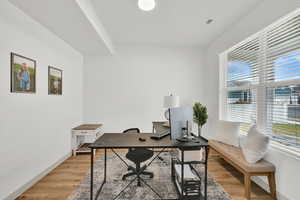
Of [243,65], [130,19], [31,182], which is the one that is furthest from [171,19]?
[31,182]

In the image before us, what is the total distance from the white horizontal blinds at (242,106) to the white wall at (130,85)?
145 cm

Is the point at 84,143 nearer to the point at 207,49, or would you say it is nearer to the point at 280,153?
the point at 280,153

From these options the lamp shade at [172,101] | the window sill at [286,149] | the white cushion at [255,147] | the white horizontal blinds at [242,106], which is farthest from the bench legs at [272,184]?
the lamp shade at [172,101]

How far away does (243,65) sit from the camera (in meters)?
2.83

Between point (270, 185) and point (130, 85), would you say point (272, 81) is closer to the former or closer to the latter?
point (270, 185)

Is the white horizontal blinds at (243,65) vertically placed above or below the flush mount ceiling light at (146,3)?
below

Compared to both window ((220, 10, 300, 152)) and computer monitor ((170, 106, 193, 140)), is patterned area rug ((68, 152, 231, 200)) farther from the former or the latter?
window ((220, 10, 300, 152))

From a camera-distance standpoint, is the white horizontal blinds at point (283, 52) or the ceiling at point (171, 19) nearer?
the white horizontal blinds at point (283, 52)

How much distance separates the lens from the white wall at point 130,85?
4.02m

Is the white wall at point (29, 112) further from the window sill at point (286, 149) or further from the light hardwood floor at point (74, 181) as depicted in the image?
the window sill at point (286, 149)

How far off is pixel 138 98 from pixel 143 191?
2.42 m

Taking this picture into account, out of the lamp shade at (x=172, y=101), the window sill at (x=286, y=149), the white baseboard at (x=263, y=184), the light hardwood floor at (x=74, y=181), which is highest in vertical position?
the lamp shade at (x=172, y=101)

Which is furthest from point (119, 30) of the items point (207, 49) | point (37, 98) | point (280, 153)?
point (280, 153)

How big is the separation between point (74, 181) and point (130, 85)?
2.54 meters
